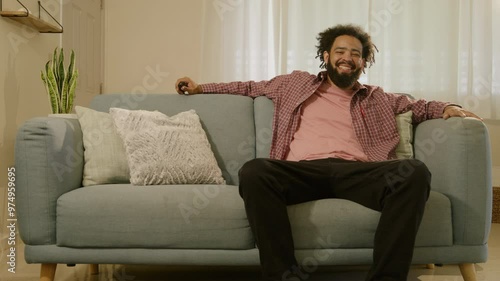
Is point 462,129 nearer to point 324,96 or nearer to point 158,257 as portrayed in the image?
point 324,96

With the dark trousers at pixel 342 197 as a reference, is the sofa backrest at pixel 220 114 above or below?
above

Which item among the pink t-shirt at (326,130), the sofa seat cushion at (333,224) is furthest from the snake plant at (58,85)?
the sofa seat cushion at (333,224)

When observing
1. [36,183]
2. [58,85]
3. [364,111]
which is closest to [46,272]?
[36,183]

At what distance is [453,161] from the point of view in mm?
1964

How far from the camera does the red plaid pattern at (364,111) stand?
226 centimetres

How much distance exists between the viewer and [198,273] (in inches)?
91.4

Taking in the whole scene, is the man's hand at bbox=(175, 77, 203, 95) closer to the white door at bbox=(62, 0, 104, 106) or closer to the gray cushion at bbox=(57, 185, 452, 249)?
the gray cushion at bbox=(57, 185, 452, 249)

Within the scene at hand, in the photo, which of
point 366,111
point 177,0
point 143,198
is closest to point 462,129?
point 366,111

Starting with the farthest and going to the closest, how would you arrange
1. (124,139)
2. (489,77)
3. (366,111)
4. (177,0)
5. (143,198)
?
(177,0) → (489,77) → (366,111) → (124,139) → (143,198)

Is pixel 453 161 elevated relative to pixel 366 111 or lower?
lower

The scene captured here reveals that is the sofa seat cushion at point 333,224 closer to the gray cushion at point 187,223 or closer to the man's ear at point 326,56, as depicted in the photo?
the gray cushion at point 187,223

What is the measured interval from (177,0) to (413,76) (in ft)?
6.81

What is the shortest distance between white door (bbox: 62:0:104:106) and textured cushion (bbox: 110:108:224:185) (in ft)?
5.79

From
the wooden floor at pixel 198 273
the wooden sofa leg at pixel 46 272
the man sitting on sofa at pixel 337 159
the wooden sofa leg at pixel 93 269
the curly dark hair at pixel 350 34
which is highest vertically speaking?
the curly dark hair at pixel 350 34
